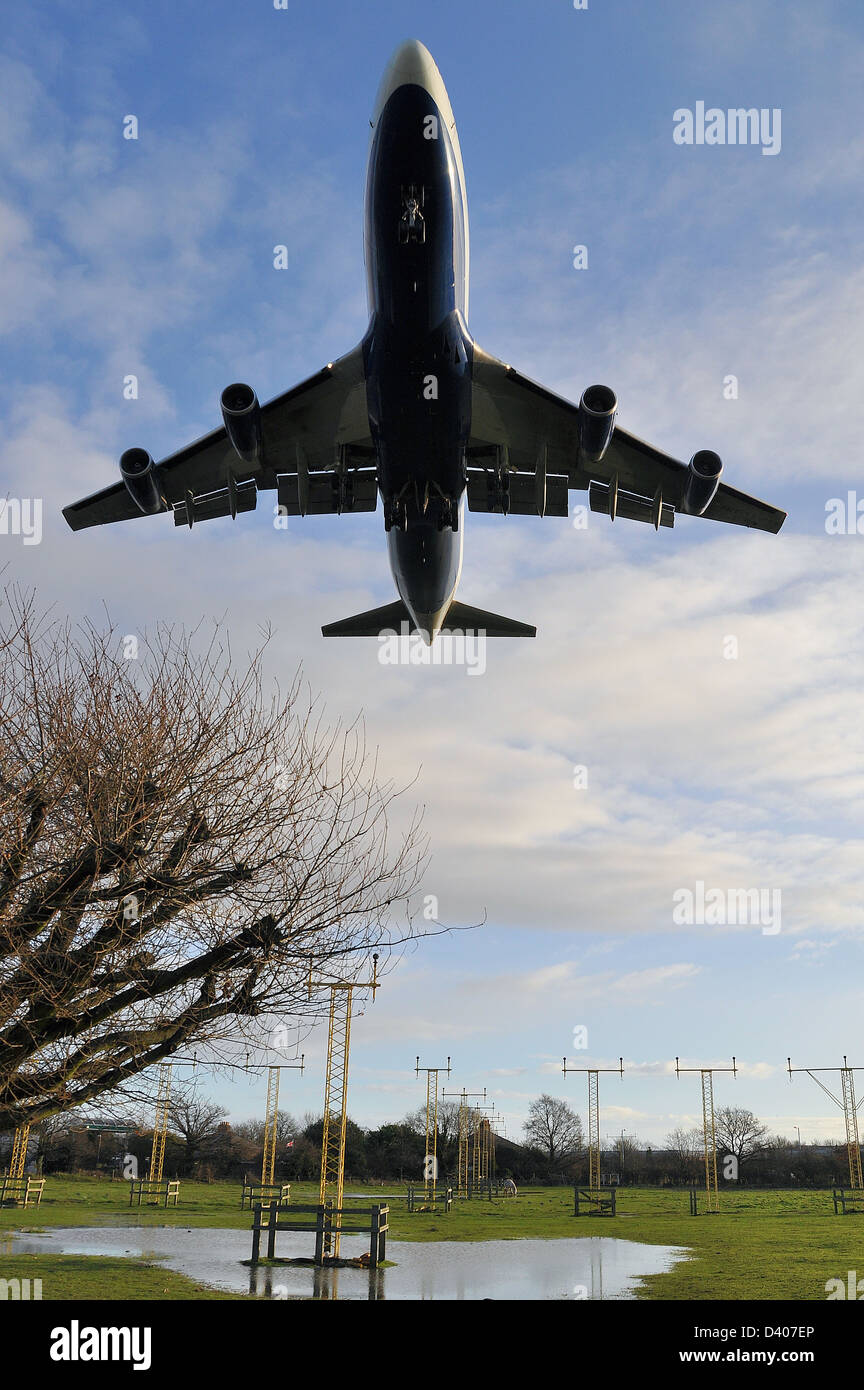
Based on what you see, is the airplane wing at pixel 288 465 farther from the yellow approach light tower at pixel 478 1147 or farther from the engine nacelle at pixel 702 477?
the yellow approach light tower at pixel 478 1147

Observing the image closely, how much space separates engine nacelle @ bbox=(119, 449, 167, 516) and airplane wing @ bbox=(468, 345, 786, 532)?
22.5 feet

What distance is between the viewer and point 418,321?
16.0m

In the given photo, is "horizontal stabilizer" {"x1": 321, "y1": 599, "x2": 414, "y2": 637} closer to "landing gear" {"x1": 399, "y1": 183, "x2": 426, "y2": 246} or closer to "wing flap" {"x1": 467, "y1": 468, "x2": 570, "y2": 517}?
"wing flap" {"x1": 467, "y1": 468, "x2": 570, "y2": 517}

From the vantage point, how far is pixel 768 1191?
6931cm

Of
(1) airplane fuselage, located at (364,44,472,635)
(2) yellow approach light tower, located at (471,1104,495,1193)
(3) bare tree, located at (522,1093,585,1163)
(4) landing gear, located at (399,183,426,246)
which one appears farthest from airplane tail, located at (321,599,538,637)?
(3) bare tree, located at (522,1093,585,1163)

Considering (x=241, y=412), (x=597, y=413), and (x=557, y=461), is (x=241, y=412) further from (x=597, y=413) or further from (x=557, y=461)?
(x=557, y=461)

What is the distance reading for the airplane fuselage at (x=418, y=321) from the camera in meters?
14.6

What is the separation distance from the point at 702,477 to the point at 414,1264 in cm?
1579

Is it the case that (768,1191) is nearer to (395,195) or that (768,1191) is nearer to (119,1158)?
(119,1158)

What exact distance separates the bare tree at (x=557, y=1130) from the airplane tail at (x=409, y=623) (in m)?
81.4

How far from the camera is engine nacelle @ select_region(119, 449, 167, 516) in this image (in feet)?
61.3

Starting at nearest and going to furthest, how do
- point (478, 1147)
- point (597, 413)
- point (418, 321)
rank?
point (418, 321) → point (597, 413) → point (478, 1147)

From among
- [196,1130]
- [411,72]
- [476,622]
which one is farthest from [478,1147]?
[411,72]
